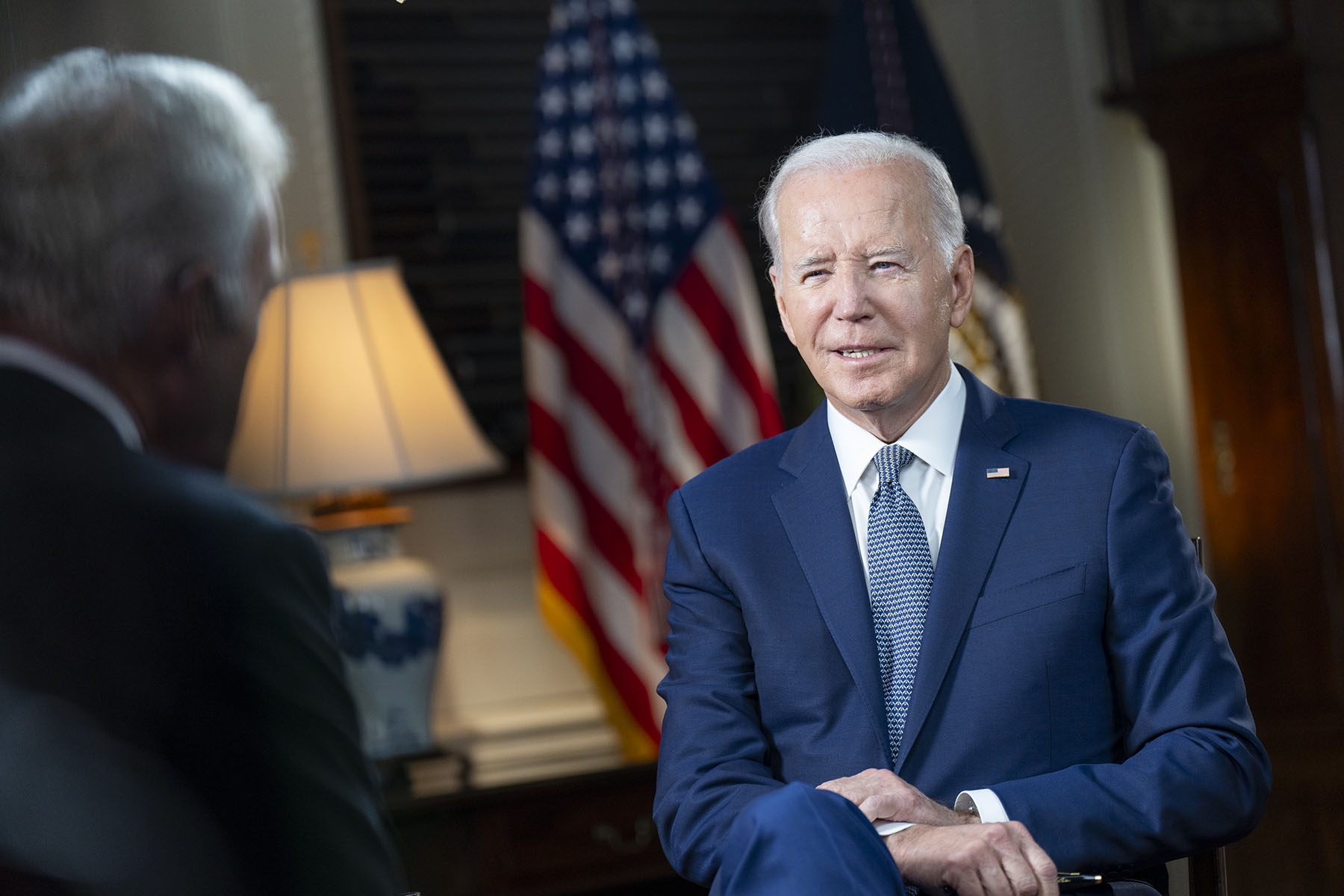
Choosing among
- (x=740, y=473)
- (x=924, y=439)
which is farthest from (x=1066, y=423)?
(x=740, y=473)

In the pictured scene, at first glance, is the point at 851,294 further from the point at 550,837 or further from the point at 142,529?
the point at 550,837

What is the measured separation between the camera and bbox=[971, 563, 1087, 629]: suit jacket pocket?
4.55ft

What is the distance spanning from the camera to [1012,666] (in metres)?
1.38

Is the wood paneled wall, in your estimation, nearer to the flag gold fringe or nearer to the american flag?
the american flag

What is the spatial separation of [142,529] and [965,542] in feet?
3.37

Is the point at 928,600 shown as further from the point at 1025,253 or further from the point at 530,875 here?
the point at 1025,253

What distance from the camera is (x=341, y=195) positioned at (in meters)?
3.38

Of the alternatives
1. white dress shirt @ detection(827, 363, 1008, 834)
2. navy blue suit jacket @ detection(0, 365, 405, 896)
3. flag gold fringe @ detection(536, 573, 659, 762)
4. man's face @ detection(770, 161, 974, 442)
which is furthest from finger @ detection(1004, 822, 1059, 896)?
flag gold fringe @ detection(536, 573, 659, 762)

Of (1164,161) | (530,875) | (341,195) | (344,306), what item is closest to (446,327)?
(341,195)

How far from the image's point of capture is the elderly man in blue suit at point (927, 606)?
1.31 m

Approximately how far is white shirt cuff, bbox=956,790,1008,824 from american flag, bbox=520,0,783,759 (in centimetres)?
193

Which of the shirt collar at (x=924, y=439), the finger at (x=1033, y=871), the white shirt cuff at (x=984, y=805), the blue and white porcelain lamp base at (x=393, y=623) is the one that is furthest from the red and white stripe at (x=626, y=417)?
the finger at (x=1033, y=871)

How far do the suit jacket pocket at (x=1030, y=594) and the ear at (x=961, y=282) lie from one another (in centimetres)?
33

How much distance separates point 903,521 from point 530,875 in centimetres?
176
